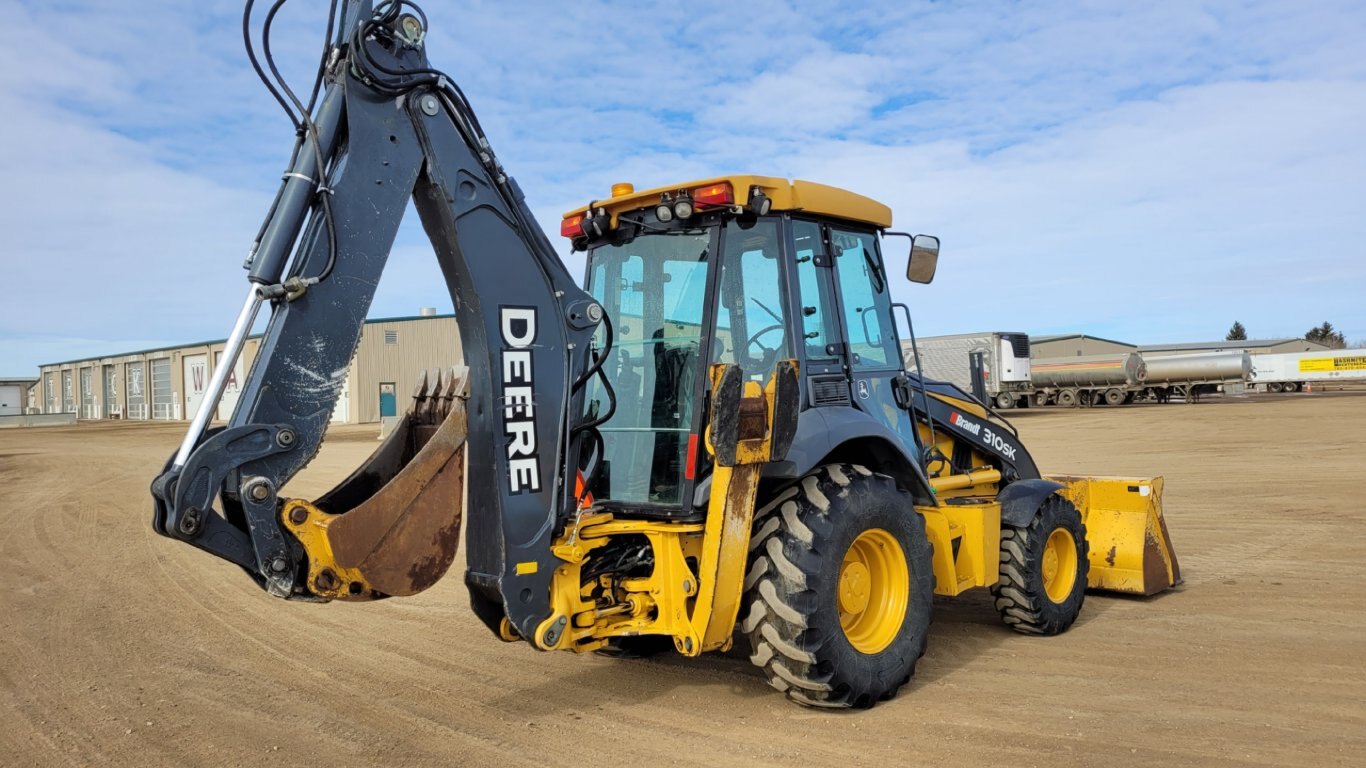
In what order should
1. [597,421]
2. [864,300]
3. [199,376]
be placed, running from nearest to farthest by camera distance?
[597,421] < [864,300] < [199,376]

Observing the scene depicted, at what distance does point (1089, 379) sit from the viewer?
138 feet

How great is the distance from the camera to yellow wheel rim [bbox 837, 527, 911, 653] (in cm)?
502

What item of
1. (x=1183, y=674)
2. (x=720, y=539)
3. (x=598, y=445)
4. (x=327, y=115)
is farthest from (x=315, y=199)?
(x=1183, y=674)

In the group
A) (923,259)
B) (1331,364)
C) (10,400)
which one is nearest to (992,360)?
(1331,364)

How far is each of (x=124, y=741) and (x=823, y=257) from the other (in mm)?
4216

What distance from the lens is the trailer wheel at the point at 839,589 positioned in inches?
177

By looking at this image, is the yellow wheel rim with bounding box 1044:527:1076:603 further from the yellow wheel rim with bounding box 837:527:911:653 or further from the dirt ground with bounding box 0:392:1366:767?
the yellow wheel rim with bounding box 837:527:911:653

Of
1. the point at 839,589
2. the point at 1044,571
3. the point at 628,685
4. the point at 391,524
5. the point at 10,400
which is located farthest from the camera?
the point at 10,400

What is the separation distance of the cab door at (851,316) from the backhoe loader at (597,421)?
0.7 inches

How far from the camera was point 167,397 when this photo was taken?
57.2 metres

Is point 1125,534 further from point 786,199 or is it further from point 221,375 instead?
Answer: point 221,375

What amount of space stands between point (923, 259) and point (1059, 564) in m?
2.41

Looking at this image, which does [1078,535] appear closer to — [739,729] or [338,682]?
[739,729]

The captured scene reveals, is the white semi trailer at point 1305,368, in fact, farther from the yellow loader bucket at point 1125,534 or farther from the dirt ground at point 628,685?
the yellow loader bucket at point 1125,534
